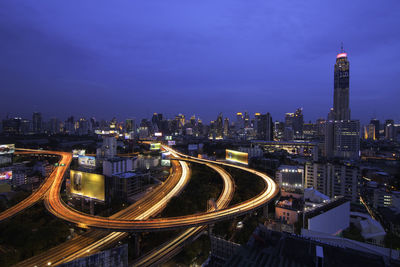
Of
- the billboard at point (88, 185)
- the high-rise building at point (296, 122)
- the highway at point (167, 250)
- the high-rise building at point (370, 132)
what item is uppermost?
the high-rise building at point (296, 122)

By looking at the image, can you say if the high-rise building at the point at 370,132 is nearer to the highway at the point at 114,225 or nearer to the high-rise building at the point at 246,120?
the high-rise building at the point at 246,120

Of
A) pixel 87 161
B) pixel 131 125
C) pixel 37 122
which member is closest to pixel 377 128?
pixel 131 125

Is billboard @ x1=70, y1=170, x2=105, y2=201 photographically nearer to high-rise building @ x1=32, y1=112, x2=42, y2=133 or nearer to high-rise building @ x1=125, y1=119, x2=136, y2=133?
high-rise building @ x1=32, y1=112, x2=42, y2=133

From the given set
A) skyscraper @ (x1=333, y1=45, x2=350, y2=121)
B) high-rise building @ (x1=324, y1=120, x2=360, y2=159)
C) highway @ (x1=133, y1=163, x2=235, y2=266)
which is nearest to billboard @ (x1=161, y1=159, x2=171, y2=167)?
highway @ (x1=133, y1=163, x2=235, y2=266)

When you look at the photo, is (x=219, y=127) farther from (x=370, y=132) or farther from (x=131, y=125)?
(x=370, y=132)

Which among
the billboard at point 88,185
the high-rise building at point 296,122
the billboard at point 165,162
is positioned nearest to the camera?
the billboard at point 88,185

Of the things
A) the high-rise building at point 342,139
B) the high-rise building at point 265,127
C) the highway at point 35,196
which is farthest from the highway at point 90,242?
the high-rise building at point 265,127
